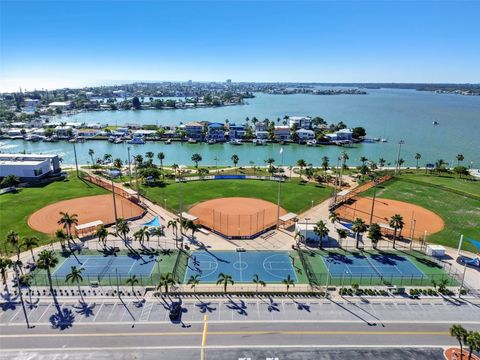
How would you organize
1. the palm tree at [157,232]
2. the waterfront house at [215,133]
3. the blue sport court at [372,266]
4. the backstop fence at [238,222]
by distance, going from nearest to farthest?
the blue sport court at [372,266] → the palm tree at [157,232] → the backstop fence at [238,222] → the waterfront house at [215,133]

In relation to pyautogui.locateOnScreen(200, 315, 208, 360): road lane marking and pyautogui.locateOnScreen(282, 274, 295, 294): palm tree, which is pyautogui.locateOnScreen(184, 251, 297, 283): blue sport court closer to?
pyautogui.locateOnScreen(282, 274, 295, 294): palm tree

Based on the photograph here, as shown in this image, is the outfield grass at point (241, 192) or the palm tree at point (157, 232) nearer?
the palm tree at point (157, 232)

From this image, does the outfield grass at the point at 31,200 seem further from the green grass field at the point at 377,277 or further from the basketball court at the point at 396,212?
the basketball court at the point at 396,212

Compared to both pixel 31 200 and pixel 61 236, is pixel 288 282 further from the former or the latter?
pixel 31 200

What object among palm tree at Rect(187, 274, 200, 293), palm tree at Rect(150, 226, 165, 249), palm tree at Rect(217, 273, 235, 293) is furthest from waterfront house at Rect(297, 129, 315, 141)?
palm tree at Rect(217, 273, 235, 293)

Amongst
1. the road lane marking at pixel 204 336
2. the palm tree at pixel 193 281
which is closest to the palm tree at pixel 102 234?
the palm tree at pixel 193 281
